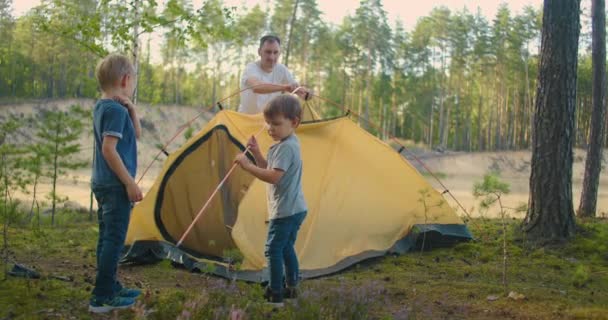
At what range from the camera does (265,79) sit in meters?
6.06

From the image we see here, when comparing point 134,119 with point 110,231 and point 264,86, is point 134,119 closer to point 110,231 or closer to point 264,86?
point 110,231

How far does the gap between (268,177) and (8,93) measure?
39.1m

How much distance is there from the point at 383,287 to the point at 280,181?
117cm

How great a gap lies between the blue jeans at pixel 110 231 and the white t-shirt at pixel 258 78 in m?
2.55

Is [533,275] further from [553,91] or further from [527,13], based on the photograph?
[527,13]

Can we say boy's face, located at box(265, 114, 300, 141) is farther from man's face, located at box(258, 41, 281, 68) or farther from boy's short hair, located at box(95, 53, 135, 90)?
man's face, located at box(258, 41, 281, 68)

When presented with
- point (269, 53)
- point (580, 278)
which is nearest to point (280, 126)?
point (269, 53)

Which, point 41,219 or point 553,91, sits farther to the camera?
point 41,219

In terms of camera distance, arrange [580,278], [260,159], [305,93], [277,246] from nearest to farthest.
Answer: [277,246] → [260,159] → [580,278] → [305,93]

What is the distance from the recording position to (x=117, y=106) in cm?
354

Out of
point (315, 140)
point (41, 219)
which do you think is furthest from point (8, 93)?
point (315, 140)

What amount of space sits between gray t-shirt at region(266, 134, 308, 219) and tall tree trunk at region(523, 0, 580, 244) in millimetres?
3451

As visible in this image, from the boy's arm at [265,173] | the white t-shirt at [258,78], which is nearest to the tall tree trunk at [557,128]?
the white t-shirt at [258,78]

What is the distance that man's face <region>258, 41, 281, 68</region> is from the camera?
5.85m
